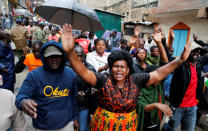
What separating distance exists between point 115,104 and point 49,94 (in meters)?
0.75

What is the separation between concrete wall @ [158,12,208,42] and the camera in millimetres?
8188

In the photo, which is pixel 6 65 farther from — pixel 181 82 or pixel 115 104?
pixel 181 82

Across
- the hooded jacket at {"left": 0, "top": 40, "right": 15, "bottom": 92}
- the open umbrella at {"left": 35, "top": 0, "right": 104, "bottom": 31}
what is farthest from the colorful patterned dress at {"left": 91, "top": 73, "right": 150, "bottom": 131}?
the hooded jacket at {"left": 0, "top": 40, "right": 15, "bottom": 92}

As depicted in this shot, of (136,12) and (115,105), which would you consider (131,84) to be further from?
(136,12)

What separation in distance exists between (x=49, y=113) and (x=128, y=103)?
90 centimetres

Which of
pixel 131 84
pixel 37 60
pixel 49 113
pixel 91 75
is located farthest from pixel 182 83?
pixel 37 60

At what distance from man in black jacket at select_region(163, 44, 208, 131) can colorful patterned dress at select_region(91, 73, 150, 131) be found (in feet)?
3.99

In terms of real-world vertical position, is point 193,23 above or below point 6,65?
above

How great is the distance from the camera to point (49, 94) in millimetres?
1621

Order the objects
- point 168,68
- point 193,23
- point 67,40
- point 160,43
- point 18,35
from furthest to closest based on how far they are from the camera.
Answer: point 193,23 < point 18,35 < point 160,43 < point 168,68 < point 67,40

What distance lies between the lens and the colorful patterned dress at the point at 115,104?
1585mm

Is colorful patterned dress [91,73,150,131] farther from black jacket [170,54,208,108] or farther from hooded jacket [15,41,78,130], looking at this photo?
black jacket [170,54,208,108]

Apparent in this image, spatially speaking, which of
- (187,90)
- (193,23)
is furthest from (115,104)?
(193,23)

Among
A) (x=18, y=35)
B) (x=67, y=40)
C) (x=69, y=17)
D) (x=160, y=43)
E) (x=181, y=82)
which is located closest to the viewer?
(x=67, y=40)
